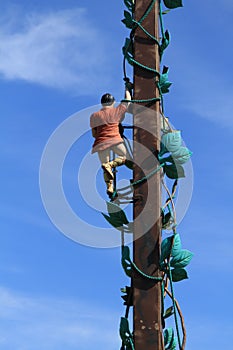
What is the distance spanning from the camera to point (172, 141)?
5836 millimetres

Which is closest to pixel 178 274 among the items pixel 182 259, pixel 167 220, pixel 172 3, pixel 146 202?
pixel 182 259

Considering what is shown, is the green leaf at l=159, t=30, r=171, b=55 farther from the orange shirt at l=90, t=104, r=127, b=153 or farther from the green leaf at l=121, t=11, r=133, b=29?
the orange shirt at l=90, t=104, r=127, b=153

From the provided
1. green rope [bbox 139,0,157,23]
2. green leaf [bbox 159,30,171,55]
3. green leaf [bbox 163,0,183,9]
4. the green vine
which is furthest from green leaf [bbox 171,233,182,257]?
green leaf [bbox 163,0,183,9]

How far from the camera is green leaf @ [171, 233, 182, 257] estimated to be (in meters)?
5.56

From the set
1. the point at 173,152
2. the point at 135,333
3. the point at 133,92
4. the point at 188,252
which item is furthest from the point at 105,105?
the point at 135,333

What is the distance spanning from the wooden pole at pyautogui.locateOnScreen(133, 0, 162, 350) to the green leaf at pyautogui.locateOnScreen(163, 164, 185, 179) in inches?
5.0

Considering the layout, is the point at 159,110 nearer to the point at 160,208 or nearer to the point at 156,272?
Answer: the point at 160,208

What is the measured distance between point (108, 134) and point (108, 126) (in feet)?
0.22

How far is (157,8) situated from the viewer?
622 centimetres

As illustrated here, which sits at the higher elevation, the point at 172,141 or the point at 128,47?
the point at 128,47

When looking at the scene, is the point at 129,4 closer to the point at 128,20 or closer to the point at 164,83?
the point at 128,20

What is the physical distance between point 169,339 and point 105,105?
1997 mm

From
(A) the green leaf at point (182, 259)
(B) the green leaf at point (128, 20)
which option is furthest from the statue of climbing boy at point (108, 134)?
(A) the green leaf at point (182, 259)

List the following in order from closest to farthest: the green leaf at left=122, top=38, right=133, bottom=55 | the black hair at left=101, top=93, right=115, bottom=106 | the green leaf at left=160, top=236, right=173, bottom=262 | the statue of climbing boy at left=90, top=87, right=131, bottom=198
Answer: the green leaf at left=160, top=236, right=173, bottom=262, the statue of climbing boy at left=90, top=87, right=131, bottom=198, the black hair at left=101, top=93, right=115, bottom=106, the green leaf at left=122, top=38, right=133, bottom=55
